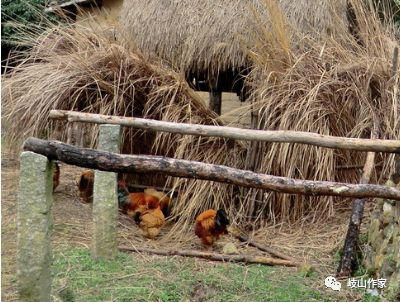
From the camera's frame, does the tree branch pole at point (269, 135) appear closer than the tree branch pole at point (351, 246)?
Yes

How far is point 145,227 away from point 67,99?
152 centimetres

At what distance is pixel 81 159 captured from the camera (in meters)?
2.31

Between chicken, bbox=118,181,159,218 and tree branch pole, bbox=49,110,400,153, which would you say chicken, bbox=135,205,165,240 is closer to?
chicken, bbox=118,181,159,218

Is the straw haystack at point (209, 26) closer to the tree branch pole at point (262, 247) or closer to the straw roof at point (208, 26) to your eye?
the straw roof at point (208, 26)

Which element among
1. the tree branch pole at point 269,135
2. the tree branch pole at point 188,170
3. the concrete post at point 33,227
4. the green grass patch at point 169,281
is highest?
the tree branch pole at point 269,135

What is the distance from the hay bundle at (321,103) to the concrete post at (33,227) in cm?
256

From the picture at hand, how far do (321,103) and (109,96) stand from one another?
2.18 metres

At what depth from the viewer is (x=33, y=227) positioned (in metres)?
2.52

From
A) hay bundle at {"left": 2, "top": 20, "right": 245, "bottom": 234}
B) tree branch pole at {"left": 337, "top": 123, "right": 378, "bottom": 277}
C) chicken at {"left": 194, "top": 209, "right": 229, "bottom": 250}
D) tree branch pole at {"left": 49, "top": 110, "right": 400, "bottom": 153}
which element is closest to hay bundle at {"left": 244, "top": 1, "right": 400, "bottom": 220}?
hay bundle at {"left": 2, "top": 20, "right": 245, "bottom": 234}

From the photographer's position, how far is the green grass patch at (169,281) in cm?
307

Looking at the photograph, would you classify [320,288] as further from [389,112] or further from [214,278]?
[389,112]

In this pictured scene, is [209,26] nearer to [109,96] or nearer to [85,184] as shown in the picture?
[109,96]

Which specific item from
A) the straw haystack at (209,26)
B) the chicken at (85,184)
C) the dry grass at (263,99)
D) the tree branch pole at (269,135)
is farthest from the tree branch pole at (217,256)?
the straw haystack at (209,26)

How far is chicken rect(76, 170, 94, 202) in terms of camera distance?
5129 mm
